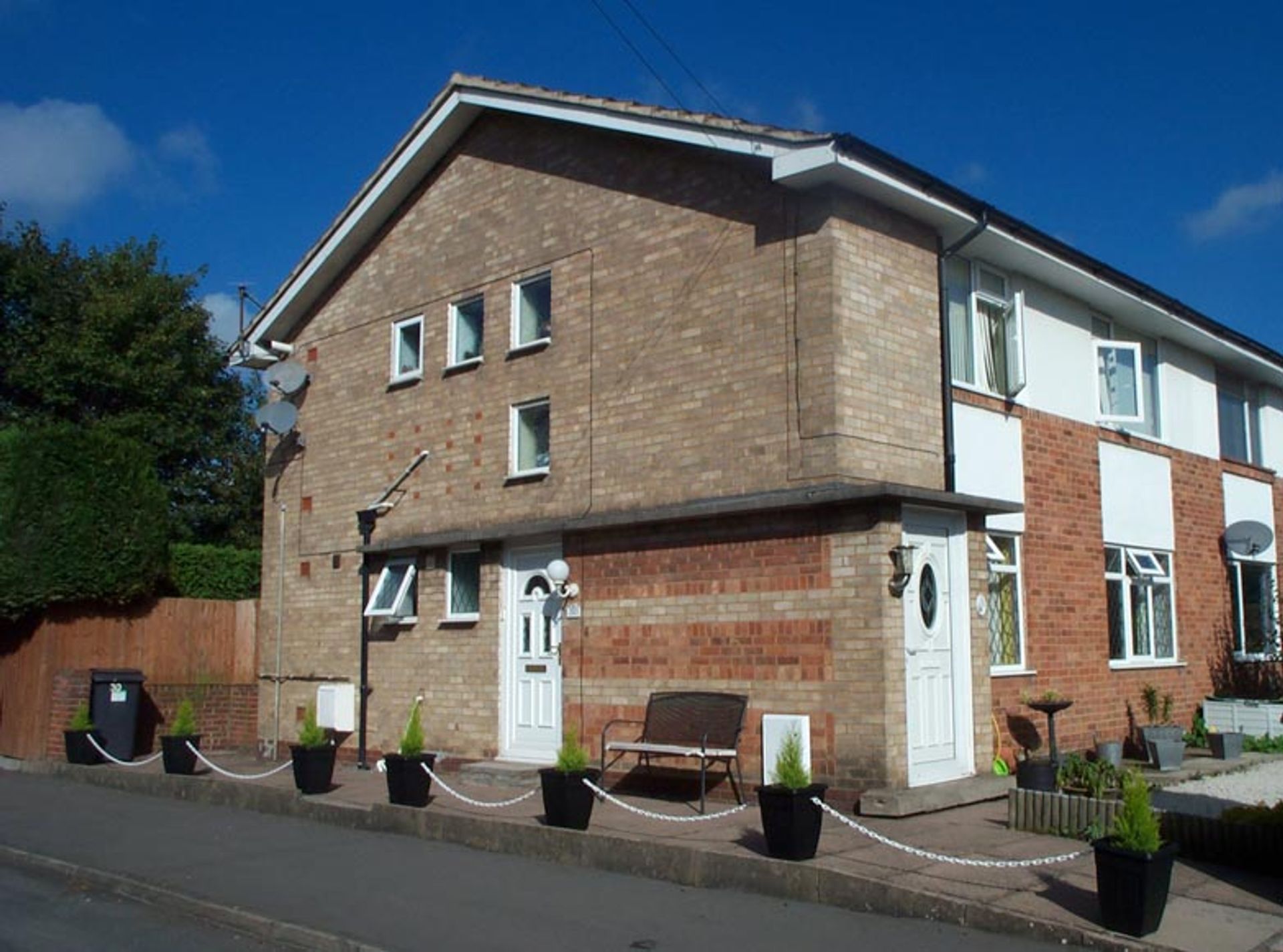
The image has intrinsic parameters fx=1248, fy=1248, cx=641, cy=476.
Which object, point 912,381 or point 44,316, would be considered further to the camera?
point 44,316

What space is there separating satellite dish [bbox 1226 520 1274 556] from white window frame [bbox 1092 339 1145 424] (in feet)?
10.2

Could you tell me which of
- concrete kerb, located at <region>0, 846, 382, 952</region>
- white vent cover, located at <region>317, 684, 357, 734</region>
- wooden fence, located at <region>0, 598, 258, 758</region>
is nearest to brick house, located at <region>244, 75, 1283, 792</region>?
white vent cover, located at <region>317, 684, 357, 734</region>

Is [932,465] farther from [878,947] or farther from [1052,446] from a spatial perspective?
[878,947]

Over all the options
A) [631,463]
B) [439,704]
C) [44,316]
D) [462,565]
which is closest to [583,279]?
[631,463]

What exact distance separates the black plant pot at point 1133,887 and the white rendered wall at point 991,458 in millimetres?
6044

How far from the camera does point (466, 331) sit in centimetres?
1595

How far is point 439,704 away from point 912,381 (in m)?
6.84

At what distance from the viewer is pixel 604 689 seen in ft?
42.7

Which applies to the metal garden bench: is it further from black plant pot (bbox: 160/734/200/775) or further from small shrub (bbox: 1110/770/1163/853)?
black plant pot (bbox: 160/734/200/775)

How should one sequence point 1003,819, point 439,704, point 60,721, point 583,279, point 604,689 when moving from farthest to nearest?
1. point 60,721
2. point 439,704
3. point 583,279
4. point 604,689
5. point 1003,819

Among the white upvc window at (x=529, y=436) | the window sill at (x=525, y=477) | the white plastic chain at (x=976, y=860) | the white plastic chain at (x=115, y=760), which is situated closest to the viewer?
the white plastic chain at (x=976, y=860)

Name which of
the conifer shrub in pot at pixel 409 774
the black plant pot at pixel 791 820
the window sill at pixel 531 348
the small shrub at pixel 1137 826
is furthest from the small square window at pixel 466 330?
the small shrub at pixel 1137 826

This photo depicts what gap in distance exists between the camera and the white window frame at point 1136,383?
15.5m

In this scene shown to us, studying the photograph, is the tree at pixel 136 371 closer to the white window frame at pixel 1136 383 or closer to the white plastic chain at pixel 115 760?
the white plastic chain at pixel 115 760
